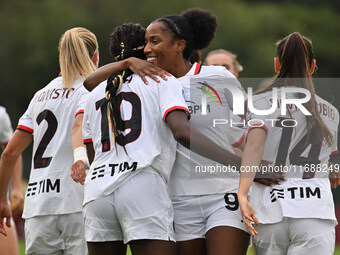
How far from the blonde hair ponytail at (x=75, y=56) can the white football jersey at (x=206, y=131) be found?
1023 millimetres

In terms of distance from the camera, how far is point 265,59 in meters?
37.1

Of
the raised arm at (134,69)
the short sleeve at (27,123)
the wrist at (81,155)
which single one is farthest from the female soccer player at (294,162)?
the short sleeve at (27,123)

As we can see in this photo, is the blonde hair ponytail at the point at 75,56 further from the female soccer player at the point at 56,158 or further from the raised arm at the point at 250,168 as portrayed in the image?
the raised arm at the point at 250,168

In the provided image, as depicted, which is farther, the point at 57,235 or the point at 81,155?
the point at 57,235

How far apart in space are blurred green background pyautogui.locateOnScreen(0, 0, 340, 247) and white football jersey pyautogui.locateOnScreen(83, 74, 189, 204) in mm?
30772

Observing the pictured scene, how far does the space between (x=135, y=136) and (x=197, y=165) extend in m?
0.66

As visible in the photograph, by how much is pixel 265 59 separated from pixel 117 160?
32.5 m

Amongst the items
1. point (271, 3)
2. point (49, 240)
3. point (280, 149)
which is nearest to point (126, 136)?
point (280, 149)

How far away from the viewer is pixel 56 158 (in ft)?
20.6

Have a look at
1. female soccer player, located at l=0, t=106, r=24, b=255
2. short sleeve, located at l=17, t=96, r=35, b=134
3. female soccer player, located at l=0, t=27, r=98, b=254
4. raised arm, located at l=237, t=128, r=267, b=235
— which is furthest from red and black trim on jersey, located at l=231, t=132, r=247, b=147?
female soccer player, located at l=0, t=106, r=24, b=255

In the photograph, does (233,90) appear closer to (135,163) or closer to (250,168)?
(250,168)

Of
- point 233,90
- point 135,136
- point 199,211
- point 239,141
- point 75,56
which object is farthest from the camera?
point 75,56

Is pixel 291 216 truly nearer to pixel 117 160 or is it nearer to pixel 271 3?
pixel 117 160

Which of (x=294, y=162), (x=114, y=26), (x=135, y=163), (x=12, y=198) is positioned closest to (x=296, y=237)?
(x=294, y=162)
